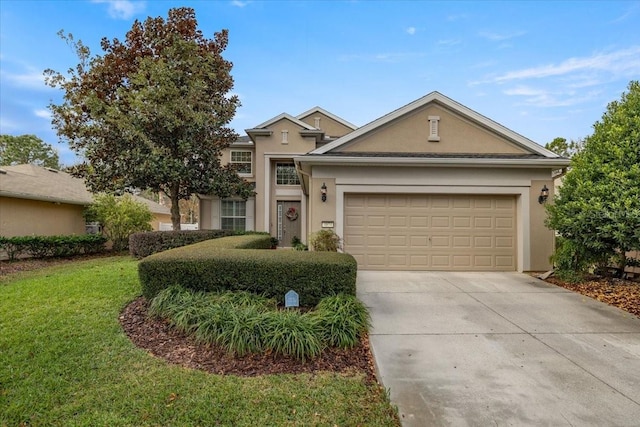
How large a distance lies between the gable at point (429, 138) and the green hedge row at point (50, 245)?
39.6ft

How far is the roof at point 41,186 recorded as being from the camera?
12.0m

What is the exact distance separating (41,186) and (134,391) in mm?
15465

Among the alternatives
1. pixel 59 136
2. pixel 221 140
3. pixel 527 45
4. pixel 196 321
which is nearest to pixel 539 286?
pixel 196 321

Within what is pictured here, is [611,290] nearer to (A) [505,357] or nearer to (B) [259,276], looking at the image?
(A) [505,357]

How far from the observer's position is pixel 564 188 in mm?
7305

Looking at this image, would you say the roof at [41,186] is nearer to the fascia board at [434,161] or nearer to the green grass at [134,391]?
the green grass at [134,391]

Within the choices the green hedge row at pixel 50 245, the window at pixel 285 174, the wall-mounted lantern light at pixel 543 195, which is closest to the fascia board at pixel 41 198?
the green hedge row at pixel 50 245

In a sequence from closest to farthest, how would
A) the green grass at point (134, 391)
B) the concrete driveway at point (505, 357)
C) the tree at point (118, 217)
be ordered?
the green grass at point (134, 391) < the concrete driveway at point (505, 357) < the tree at point (118, 217)

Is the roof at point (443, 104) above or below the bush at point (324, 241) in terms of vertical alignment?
above

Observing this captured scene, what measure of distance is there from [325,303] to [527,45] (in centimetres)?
A: 1166

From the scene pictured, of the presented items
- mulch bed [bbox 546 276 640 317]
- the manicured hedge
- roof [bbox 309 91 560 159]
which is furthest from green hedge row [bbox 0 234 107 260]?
mulch bed [bbox 546 276 640 317]

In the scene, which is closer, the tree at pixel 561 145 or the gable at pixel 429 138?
the gable at pixel 429 138

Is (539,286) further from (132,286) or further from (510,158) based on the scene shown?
(132,286)

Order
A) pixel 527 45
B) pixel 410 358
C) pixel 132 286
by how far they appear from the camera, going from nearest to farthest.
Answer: pixel 410 358, pixel 132 286, pixel 527 45
